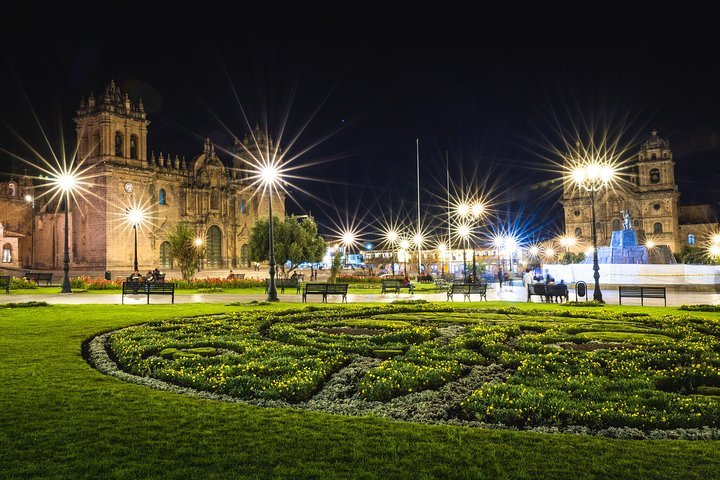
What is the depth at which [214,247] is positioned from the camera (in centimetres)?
6950

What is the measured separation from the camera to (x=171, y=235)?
113 feet

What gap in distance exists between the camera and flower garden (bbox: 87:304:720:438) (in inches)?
257

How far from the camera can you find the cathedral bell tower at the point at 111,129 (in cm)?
5606

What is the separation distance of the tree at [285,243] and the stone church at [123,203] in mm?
19181

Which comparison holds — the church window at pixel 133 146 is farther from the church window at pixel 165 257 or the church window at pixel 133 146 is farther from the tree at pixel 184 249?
the tree at pixel 184 249

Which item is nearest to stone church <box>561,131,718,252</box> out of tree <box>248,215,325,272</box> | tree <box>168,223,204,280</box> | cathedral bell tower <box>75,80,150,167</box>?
tree <box>248,215,325,272</box>

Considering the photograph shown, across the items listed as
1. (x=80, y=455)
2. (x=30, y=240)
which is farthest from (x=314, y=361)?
(x=30, y=240)

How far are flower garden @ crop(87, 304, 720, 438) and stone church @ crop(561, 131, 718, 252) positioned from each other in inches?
3106

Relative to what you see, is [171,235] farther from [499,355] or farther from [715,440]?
[715,440]

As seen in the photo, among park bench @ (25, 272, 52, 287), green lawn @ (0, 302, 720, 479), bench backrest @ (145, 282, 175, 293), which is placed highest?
park bench @ (25, 272, 52, 287)

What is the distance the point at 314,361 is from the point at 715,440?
5.54m

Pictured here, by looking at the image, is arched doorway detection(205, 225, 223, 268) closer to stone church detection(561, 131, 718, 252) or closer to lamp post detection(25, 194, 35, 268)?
lamp post detection(25, 194, 35, 268)

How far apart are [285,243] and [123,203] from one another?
23765 millimetres

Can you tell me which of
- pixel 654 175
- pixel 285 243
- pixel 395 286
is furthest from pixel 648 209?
pixel 395 286
